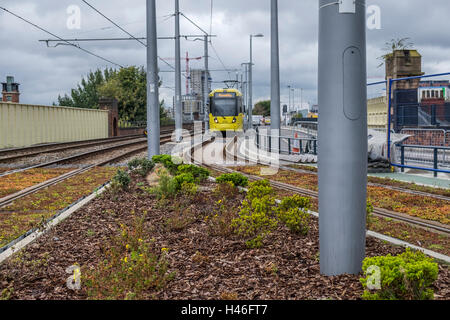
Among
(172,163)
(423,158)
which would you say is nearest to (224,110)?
(423,158)

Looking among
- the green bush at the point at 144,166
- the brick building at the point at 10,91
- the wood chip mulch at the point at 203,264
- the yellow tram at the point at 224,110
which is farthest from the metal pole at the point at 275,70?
the brick building at the point at 10,91

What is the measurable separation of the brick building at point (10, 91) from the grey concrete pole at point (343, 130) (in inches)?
2852

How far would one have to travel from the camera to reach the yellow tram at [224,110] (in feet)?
116

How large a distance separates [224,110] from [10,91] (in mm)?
46577

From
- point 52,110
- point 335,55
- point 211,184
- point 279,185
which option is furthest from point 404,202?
point 52,110

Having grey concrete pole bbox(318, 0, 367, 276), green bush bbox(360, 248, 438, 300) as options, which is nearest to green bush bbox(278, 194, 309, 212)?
grey concrete pole bbox(318, 0, 367, 276)

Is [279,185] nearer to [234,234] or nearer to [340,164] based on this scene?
[234,234]

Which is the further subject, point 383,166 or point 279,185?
point 383,166

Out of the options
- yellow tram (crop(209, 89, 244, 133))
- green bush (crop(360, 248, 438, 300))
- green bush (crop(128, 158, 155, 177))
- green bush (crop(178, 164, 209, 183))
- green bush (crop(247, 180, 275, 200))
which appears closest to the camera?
green bush (crop(360, 248, 438, 300))

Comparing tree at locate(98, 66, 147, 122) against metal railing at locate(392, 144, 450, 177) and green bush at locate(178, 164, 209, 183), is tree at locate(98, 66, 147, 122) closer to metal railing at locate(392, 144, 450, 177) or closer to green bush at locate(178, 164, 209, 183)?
metal railing at locate(392, 144, 450, 177)

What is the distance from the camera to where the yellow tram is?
35344 mm

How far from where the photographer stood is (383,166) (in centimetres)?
1445

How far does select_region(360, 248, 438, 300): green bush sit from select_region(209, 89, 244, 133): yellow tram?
1263 inches
